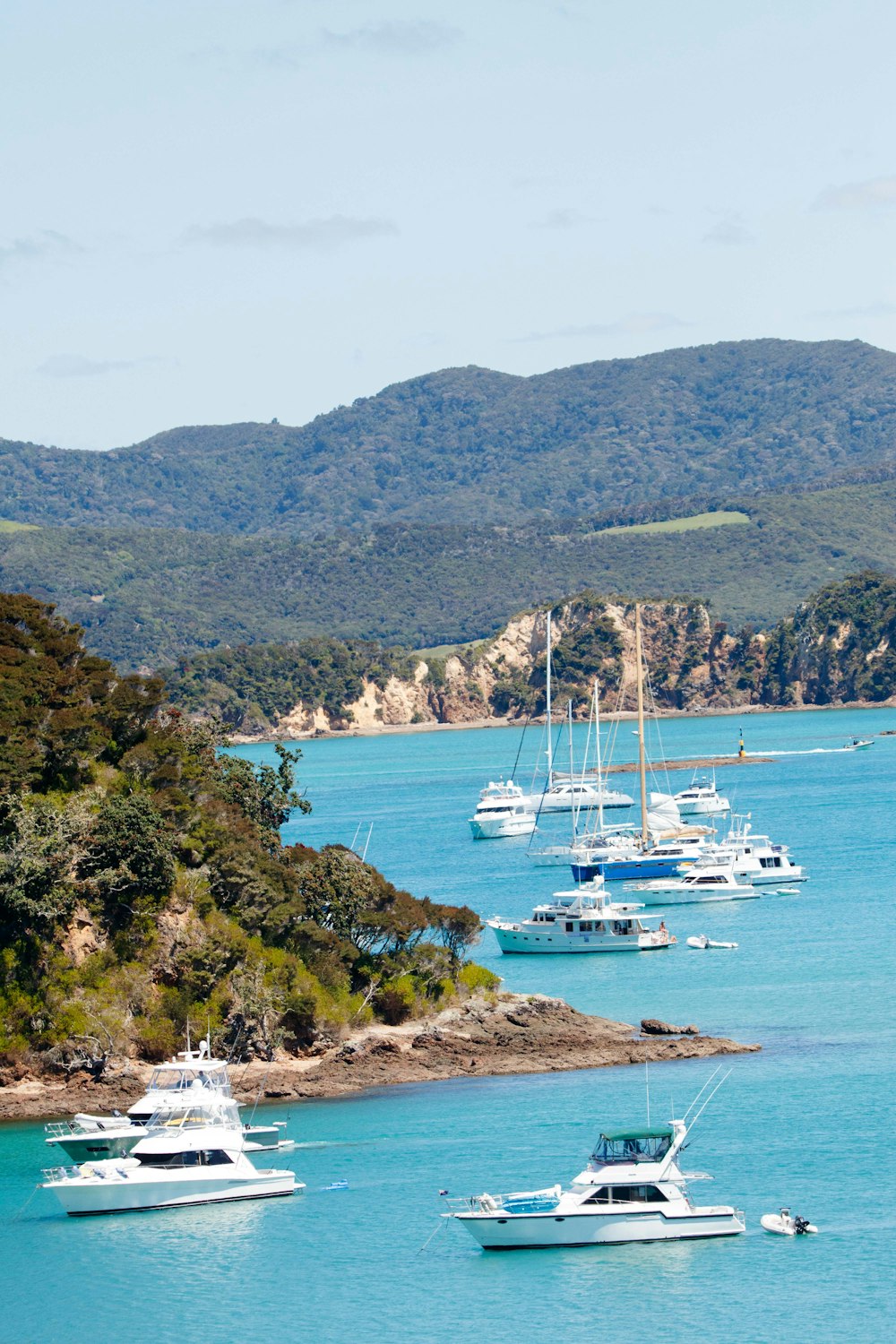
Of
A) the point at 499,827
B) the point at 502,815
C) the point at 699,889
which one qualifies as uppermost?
the point at 699,889

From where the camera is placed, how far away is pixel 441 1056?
43.5 m

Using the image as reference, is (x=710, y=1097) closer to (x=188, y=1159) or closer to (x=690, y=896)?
(x=188, y=1159)

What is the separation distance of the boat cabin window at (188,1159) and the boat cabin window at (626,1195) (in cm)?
660

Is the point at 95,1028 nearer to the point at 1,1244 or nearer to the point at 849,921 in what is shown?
the point at 1,1244

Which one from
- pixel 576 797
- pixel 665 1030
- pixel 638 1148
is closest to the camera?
pixel 638 1148

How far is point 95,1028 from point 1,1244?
875cm

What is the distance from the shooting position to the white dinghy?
31031 millimetres

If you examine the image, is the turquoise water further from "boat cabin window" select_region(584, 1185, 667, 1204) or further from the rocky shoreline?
the rocky shoreline

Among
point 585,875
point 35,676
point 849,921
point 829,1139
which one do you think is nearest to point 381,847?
point 585,875

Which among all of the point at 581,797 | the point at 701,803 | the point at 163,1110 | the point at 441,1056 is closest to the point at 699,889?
the point at 701,803

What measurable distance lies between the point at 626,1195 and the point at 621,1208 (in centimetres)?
24

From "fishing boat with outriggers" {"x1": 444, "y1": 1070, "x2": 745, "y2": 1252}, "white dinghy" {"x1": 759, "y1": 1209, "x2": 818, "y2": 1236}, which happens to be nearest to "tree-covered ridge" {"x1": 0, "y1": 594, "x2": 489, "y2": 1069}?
"fishing boat with outriggers" {"x1": 444, "y1": 1070, "x2": 745, "y2": 1252}

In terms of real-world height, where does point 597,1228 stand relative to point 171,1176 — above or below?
below

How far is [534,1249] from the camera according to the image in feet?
100
